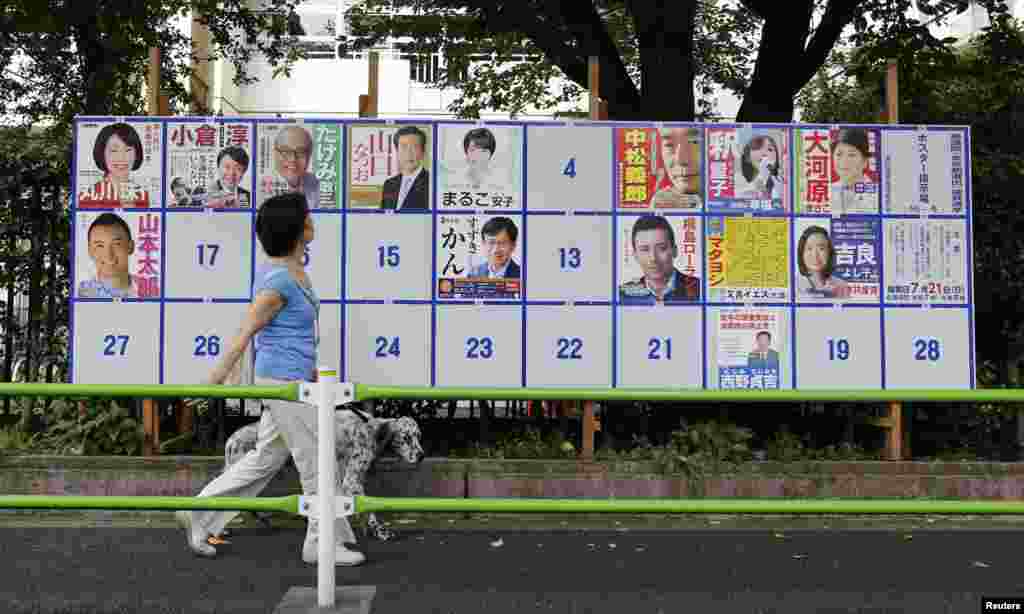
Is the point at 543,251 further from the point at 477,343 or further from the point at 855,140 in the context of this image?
the point at 855,140

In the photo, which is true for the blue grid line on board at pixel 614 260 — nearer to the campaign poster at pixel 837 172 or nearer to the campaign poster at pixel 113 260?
the campaign poster at pixel 837 172

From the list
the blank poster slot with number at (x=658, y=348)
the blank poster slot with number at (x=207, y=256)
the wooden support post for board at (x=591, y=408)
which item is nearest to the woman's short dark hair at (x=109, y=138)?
the blank poster slot with number at (x=207, y=256)

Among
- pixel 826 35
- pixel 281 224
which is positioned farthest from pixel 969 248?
pixel 281 224

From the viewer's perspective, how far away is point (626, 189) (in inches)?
321

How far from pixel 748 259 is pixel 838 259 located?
680mm

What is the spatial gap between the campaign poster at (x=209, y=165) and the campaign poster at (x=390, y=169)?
2.60 ft

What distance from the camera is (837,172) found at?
8.23m

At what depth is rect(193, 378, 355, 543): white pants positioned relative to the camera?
564 centimetres

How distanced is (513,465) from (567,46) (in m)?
4.52

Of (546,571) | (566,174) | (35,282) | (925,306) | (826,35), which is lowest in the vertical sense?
(546,571)

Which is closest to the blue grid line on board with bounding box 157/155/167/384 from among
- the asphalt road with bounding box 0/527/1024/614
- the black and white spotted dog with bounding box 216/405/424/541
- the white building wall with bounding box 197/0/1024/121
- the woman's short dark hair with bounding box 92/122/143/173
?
the woman's short dark hair with bounding box 92/122/143/173

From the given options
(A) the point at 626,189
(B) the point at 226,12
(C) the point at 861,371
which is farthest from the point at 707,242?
(B) the point at 226,12

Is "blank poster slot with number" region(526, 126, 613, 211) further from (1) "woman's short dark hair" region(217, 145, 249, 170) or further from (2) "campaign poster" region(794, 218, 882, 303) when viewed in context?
(1) "woman's short dark hair" region(217, 145, 249, 170)

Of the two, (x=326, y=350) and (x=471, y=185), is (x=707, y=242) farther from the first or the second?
(x=326, y=350)
